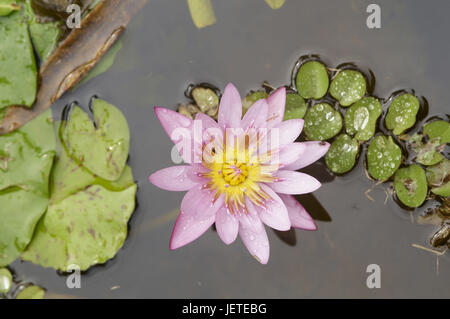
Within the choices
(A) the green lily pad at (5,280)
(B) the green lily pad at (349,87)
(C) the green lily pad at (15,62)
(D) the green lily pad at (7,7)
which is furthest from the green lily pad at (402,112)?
(A) the green lily pad at (5,280)

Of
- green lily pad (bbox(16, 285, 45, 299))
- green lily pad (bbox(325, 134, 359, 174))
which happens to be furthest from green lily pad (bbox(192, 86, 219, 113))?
green lily pad (bbox(16, 285, 45, 299))

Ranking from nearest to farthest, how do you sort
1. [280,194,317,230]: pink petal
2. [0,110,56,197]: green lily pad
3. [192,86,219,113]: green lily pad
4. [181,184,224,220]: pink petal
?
[181,184,224,220]: pink petal → [280,194,317,230]: pink petal → [0,110,56,197]: green lily pad → [192,86,219,113]: green lily pad

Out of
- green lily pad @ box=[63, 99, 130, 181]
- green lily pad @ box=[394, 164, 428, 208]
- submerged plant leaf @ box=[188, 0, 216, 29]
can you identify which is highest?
submerged plant leaf @ box=[188, 0, 216, 29]

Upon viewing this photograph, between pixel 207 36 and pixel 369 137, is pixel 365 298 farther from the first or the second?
pixel 207 36

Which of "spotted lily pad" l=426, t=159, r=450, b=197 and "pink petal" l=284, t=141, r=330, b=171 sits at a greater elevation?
"pink petal" l=284, t=141, r=330, b=171

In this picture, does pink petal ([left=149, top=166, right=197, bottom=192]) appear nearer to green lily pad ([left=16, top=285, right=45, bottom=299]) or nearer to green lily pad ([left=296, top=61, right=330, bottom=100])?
green lily pad ([left=296, top=61, right=330, bottom=100])

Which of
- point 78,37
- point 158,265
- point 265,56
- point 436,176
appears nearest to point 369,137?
point 436,176

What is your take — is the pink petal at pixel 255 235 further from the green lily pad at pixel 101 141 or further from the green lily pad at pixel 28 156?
the green lily pad at pixel 28 156

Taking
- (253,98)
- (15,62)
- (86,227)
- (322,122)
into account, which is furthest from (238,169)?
(15,62)
